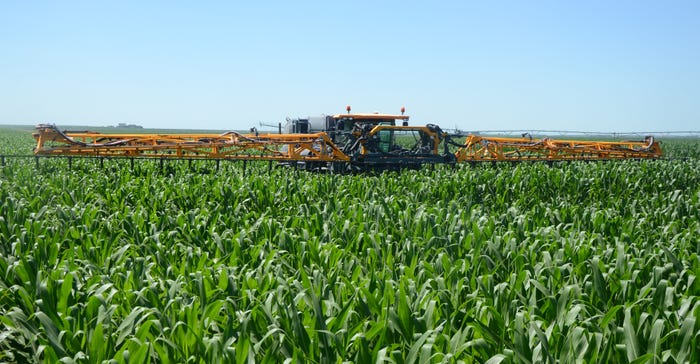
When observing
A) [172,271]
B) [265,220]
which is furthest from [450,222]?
[172,271]

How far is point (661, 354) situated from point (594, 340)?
0.38 m

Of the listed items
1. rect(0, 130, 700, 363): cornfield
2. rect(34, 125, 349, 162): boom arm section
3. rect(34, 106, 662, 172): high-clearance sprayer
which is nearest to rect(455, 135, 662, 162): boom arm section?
rect(34, 106, 662, 172): high-clearance sprayer

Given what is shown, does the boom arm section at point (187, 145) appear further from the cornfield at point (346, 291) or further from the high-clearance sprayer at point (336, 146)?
the cornfield at point (346, 291)

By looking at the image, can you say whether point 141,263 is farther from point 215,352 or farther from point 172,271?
point 215,352

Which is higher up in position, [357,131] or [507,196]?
[357,131]

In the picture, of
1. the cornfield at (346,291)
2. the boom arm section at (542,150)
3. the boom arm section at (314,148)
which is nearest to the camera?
the cornfield at (346,291)

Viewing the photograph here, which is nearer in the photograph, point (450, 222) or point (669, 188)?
point (450, 222)

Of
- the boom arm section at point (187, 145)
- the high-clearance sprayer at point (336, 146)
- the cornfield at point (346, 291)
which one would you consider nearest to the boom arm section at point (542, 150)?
the high-clearance sprayer at point (336, 146)

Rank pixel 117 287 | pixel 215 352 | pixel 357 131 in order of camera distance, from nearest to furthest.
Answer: pixel 215 352 < pixel 117 287 < pixel 357 131

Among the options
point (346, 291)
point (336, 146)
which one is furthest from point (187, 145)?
point (346, 291)

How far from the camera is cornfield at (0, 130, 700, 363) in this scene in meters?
3.21

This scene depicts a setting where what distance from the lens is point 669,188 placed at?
526 inches

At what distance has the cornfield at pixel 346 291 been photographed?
3.21 meters

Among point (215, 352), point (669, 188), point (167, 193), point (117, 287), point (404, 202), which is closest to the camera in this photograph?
point (215, 352)
